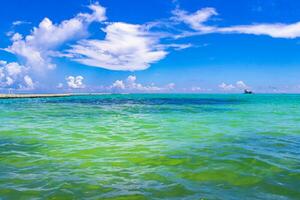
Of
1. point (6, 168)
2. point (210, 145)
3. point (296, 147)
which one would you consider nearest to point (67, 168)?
point (6, 168)

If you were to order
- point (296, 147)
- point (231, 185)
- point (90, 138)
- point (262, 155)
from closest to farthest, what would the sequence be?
point (231, 185)
point (262, 155)
point (296, 147)
point (90, 138)

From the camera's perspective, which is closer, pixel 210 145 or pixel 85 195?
pixel 85 195

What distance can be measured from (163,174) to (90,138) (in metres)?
8.04

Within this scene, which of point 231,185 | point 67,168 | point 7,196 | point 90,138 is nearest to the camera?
point 7,196

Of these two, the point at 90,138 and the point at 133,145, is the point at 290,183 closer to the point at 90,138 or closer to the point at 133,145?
the point at 133,145

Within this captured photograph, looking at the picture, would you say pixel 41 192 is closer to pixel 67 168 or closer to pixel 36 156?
pixel 67 168

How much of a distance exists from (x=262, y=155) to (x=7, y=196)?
9.04 m

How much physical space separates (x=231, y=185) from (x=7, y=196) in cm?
579

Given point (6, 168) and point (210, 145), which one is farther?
point (210, 145)

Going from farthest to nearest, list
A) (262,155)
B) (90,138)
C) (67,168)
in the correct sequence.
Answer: (90,138)
(262,155)
(67,168)

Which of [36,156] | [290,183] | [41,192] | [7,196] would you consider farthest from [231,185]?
A: [36,156]

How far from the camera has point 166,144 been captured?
13.7 meters

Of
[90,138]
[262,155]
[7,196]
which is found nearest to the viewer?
[7,196]

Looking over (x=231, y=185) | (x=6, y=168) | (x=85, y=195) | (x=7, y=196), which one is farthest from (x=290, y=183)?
(x=6, y=168)
